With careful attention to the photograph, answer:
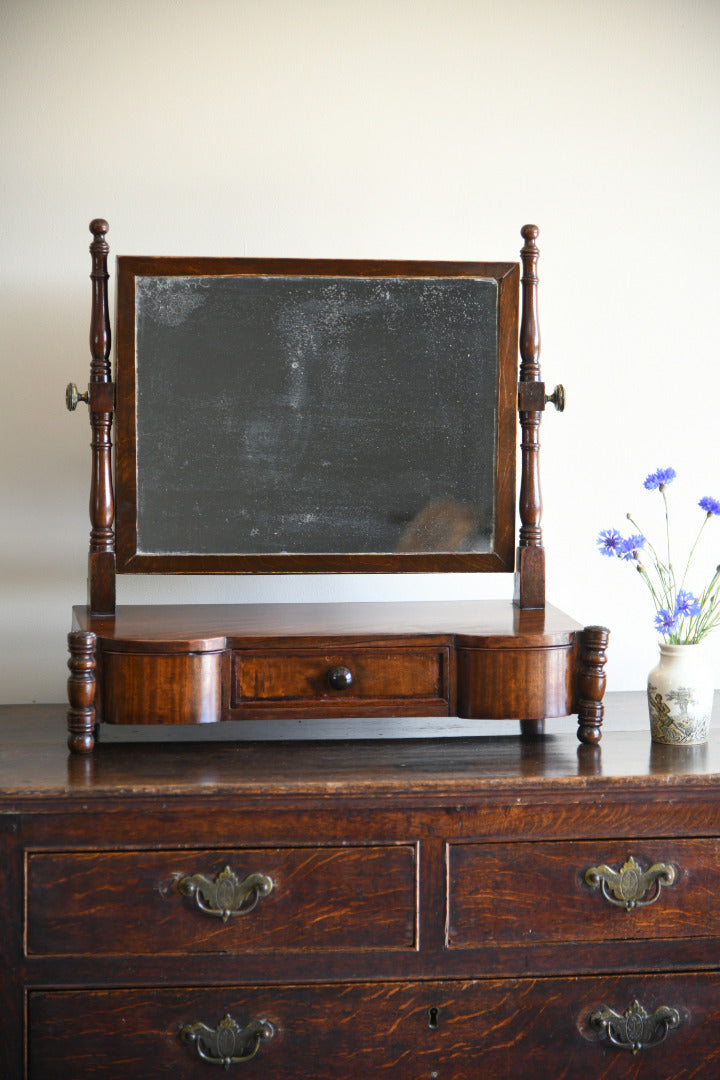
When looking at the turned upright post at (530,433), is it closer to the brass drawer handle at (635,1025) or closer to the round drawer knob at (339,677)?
the round drawer knob at (339,677)

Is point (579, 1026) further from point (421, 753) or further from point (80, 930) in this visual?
point (80, 930)

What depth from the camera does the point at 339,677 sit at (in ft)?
6.53

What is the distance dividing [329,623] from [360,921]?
552 mm

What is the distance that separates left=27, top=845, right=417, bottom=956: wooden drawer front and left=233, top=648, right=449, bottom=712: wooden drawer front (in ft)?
0.91

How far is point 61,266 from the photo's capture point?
2.43m

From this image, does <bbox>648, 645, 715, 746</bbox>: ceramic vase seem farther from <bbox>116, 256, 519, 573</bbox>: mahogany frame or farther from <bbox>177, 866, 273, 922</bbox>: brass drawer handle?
<bbox>177, 866, 273, 922</bbox>: brass drawer handle

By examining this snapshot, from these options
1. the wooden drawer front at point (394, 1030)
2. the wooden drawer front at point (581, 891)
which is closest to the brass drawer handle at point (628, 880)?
the wooden drawer front at point (581, 891)

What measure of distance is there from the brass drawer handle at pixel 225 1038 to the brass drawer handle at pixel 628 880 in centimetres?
62

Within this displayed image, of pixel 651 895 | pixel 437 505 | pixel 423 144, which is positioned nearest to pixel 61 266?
pixel 423 144

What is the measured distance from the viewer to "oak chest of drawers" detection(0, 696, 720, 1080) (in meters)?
1.84

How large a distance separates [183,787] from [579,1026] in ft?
2.66

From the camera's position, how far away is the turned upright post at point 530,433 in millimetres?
2113

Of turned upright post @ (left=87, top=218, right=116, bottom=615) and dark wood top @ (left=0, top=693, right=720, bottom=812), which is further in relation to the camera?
turned upright post @ (left=87, top=218, right=116, bottom=615)

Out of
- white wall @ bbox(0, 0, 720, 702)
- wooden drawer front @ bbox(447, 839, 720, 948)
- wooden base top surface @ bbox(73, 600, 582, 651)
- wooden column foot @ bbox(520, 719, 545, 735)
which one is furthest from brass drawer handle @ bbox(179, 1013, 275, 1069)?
white wall @ bbox(0, 0, 720, 702)
